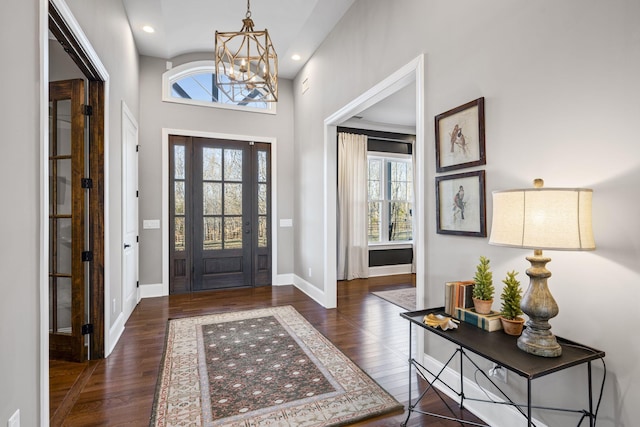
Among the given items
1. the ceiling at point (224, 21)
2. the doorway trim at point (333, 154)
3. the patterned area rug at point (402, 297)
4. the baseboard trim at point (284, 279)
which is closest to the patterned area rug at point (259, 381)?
the doorway trim at point (333, 154)

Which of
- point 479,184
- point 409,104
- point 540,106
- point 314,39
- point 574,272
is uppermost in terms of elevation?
point 314,39

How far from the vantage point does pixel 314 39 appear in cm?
425

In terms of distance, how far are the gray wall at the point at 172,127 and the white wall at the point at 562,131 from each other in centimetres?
322

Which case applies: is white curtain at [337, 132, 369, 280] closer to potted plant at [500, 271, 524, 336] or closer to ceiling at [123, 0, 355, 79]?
ceiling at [123, 0, 355, 79]

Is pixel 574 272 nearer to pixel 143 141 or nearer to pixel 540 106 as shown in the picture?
pixel 540 106

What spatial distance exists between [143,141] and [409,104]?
3989 millimetres

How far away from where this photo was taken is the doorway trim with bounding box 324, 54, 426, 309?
249cm

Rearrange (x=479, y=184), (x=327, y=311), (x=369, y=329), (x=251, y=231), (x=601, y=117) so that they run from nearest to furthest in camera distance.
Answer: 1. (x=601, y=117)
2. (x=479, y=184)
3. (x=369, y=329)
4. (x=327, y=311)
5. (x=251, y=231)

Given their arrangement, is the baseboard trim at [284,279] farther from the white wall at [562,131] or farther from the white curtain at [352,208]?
the white wall at [562,131]

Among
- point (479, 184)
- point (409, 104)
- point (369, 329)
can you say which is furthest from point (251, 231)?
point (479, 184)

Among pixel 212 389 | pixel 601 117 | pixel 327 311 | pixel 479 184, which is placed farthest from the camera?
pixel 327 311

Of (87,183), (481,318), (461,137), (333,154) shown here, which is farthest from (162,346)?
(461,137)

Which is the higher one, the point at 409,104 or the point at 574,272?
the point at 409,104
